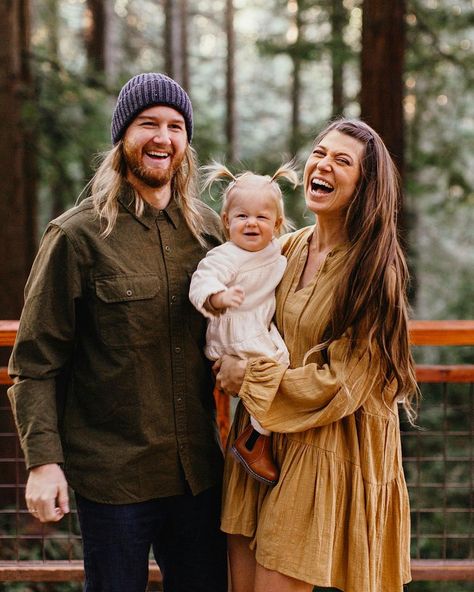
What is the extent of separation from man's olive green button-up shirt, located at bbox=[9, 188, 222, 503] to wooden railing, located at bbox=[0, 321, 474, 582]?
2.42 feet

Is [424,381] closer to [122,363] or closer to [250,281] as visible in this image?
[250,281]

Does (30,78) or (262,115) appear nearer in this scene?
(30,78)

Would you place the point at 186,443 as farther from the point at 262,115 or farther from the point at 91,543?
the point at 262,115

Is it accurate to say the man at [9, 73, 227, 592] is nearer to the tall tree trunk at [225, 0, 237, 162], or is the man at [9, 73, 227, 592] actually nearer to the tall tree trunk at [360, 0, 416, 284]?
the tall tree trunk at [360, 0, 416, 284]

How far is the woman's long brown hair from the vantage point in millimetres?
2469

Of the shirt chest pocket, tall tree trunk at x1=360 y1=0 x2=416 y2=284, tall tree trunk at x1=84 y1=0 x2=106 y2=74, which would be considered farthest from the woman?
tall tree trunk at x1=84 y1=0 x2=106 y2=74

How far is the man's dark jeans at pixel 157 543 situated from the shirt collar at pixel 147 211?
1.00m

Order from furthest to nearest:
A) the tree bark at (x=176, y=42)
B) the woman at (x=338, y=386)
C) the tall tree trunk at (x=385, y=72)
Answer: the tree bark at (x=176, y=42)
the tall tree trunk at (x=385, y=72)
the woman at (x=338, y=386)

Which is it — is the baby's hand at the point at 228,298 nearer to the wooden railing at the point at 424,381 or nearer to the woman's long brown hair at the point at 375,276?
the woman's long brown hair at the point at 375,276

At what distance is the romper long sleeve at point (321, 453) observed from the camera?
2.52 m

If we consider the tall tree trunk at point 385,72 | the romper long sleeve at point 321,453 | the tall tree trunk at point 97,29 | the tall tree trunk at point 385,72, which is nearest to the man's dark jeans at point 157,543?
the romper long sleeve at point 321,453

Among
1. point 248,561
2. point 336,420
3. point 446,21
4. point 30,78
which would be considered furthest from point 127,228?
point 446,21

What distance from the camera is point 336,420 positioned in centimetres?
255

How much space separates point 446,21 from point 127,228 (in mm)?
7527
